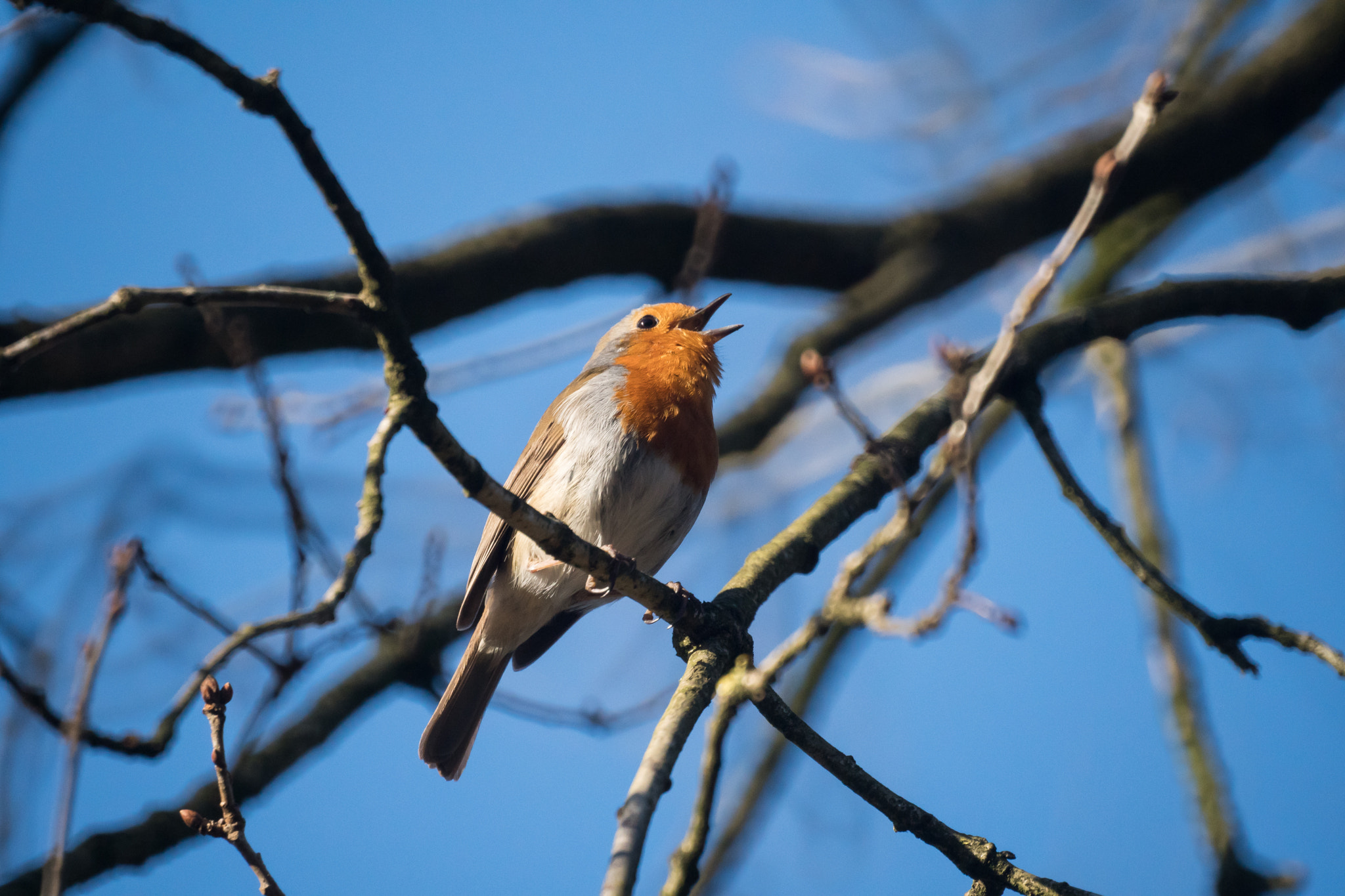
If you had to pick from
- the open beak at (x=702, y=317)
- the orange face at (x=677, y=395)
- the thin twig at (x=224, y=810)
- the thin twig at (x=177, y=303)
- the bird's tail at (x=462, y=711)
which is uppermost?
the open beak at (x=702, y=317)

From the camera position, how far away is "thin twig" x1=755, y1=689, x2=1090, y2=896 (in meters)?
2.21

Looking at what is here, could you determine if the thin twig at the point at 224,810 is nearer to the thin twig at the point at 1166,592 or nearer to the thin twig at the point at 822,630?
the thin twig at the point at 822,630

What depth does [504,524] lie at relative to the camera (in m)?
3.80

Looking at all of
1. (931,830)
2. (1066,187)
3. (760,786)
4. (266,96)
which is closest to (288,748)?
(760,786)

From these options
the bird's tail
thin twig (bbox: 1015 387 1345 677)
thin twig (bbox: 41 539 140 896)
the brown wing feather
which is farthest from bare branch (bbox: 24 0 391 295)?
the bird's tail

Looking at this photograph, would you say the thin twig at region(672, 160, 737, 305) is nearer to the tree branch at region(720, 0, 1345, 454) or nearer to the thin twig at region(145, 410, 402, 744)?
the tree branch at region(720, 0, 1345, 454)

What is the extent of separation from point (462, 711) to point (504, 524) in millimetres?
888

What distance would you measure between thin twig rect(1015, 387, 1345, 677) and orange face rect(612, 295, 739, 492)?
120cm

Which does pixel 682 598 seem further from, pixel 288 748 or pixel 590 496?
pixel 288 748

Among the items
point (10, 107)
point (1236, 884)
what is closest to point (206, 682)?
point (1236, 884)

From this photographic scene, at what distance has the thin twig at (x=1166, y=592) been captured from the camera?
8.70ft

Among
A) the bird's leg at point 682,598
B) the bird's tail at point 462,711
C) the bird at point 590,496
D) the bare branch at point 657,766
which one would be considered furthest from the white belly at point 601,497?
the bare branch at point 657,766

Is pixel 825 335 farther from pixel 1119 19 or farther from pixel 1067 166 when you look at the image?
pixel 1119 19

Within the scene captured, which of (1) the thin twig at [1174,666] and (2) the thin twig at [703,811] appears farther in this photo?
(1) the thin twig at [1174,666]
